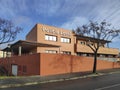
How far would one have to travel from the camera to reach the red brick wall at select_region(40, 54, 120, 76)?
2355 centimetres

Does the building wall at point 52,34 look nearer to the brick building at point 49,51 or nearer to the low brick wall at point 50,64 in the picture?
the brick building at point 49,51

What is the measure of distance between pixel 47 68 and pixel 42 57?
5.01 ft

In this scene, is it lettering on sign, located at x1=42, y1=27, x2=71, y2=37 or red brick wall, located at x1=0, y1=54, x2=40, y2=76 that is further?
lettering on sign, located at x1=42, y1=27, x2=71, y2=37

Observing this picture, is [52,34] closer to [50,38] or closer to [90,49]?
[50,38]

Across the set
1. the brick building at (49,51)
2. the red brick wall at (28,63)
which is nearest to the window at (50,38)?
the brick building at (49,51)

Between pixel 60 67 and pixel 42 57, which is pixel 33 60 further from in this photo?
pixel 60 67

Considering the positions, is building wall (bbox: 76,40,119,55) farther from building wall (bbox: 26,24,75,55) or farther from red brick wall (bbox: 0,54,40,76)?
red brick wall (bbox: 0,54,40,76)

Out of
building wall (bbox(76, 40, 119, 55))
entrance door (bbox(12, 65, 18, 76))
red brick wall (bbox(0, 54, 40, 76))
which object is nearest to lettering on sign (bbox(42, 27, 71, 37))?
building wall (bbox(76, 40, 119, 55))

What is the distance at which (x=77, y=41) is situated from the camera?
150ft

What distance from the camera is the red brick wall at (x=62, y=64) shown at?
23547mm

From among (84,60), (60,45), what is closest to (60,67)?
(84,60)

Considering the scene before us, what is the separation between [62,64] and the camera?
25859 millimetres

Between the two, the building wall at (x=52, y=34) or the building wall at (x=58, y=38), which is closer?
the building wall at (x=52, y=34)

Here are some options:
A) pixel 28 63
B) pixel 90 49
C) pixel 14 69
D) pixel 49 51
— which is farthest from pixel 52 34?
pixel 28 63
